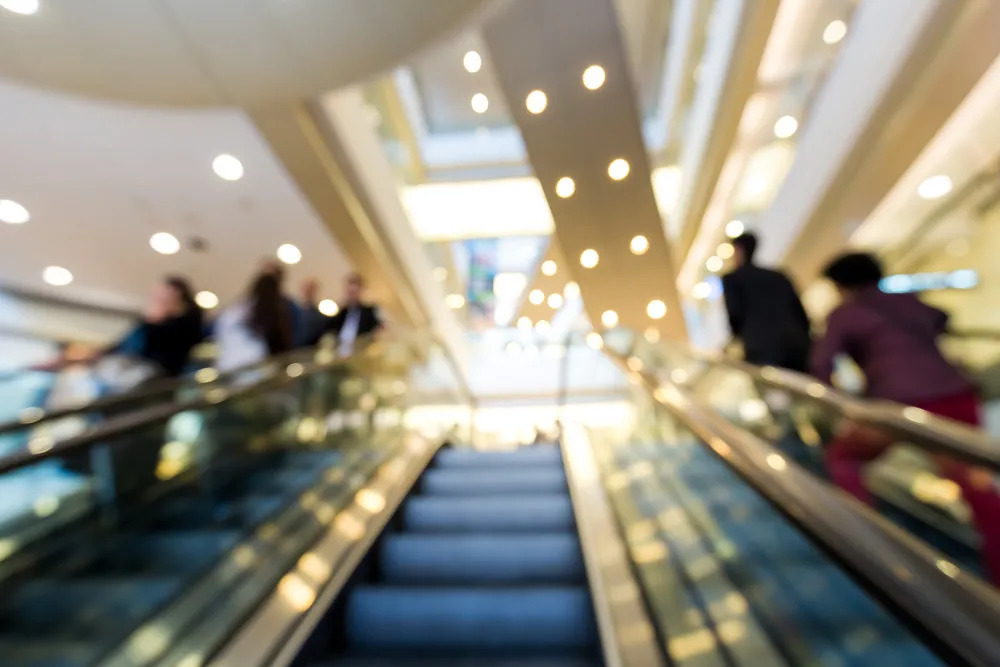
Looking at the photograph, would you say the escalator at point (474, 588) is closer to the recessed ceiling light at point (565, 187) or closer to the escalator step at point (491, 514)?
the escalator step at point (491, 514)

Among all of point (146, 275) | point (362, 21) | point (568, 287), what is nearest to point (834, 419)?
point (362, 21)

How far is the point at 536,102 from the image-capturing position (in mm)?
6172

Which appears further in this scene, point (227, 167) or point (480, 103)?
point (480, 103)

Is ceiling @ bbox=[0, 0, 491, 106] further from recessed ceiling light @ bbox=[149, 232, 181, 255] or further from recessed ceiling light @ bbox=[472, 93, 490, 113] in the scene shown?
recessed ceiling light @ bbox=[472, 93, 490, 113]

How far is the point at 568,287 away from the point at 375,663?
52.5 ft

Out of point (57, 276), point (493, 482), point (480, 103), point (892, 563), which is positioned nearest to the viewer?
point (892, 563)

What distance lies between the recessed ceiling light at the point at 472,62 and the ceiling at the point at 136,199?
4.91 meters

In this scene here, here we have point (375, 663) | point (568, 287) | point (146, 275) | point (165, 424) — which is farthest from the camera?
point (568, 287)

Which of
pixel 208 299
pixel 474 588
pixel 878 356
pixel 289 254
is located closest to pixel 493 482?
pixel 474 588

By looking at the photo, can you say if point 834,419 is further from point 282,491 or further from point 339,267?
point 339,267

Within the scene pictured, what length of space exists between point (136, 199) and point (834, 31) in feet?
22.7

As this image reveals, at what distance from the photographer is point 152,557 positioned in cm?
231

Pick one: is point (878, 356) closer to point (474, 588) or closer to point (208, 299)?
point (474, 588)

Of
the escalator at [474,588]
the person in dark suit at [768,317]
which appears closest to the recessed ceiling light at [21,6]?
the escalator at [474,588]
